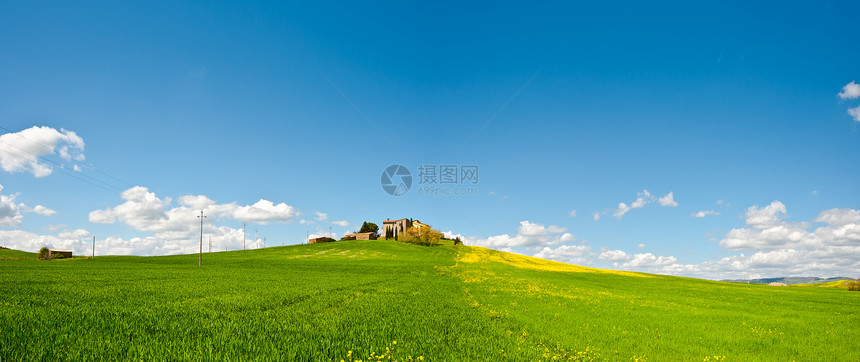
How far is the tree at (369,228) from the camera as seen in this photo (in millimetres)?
177350

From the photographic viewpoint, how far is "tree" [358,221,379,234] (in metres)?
177

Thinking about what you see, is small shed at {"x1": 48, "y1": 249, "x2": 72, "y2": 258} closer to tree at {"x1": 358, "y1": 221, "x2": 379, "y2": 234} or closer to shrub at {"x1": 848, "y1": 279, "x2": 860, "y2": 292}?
tree at {"x1": 358, "y1": 221, "x2": 379, "y2": 234}

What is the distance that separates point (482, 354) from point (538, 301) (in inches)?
617

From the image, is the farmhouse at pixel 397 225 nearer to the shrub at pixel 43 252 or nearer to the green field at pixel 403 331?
the shrub at pixel 43 252

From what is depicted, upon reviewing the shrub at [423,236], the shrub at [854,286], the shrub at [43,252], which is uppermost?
the shrub at [423,236]

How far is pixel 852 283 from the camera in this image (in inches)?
2368

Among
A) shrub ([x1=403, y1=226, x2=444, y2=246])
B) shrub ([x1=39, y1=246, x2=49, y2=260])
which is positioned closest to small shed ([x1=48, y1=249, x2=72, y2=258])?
shrub ([x1=39, y1=246, x2=49, y2=260])

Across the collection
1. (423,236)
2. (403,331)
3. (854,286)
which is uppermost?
(403,331)

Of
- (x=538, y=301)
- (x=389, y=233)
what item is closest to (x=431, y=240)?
(x=389, y=233)

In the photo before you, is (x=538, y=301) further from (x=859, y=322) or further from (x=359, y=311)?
(x=859, y=322)

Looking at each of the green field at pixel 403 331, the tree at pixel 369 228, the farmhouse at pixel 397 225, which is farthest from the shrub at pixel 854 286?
the tree at pixel 369 228

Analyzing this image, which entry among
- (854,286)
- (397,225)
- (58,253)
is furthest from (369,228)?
(854,286)

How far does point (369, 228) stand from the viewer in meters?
178

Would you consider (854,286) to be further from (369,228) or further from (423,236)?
(369,228)
